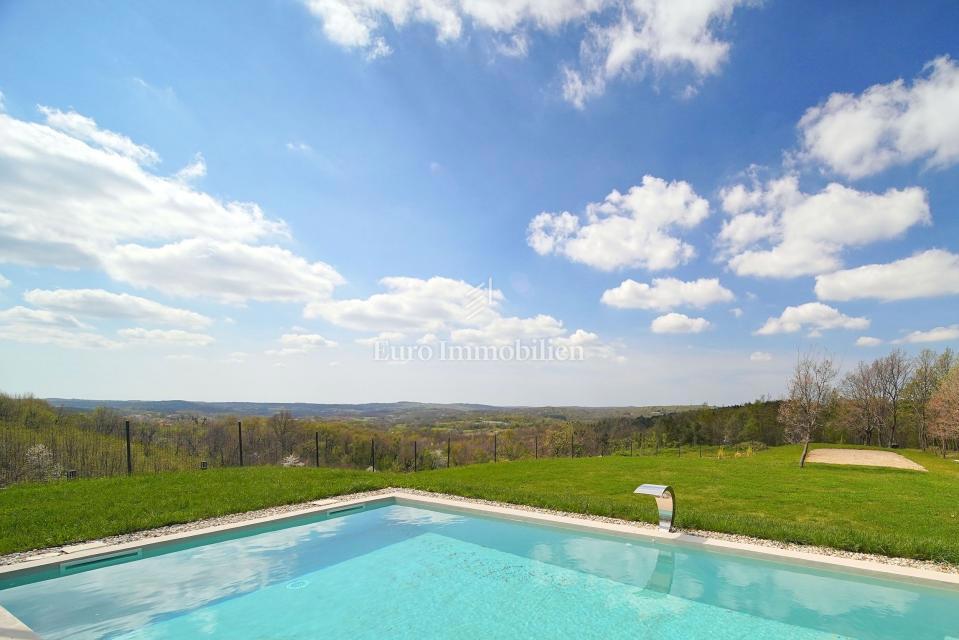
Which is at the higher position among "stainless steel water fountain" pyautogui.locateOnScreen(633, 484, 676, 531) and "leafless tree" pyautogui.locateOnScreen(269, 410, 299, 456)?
"stainless steel water fountain" pyautogui.locateOnScreen(633, 484, 676, 531)

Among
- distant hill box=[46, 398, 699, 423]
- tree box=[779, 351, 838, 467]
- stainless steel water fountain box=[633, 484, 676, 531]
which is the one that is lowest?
distant hill box=[46, 398, 699, 423]

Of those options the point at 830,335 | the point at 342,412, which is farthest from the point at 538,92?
the point at 342,412

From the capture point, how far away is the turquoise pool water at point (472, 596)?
3.99 meters

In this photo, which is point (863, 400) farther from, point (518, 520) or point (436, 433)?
point (518, 520)

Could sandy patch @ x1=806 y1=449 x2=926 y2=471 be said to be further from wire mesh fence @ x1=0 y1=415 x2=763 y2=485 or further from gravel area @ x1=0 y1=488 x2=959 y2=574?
gravel area @ x1=0 y1=488 x2=959 y2=574

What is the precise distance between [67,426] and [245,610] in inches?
679

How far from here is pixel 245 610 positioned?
14.4ft

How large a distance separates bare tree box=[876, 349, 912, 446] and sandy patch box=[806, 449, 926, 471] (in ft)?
36.2

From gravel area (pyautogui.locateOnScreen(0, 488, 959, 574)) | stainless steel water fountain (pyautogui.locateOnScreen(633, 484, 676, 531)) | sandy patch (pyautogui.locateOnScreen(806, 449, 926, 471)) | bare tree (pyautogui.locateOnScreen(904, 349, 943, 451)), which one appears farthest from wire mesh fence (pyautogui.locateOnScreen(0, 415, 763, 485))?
bare tree (pyautogui.locateOnScreen(904, 349, 943, 451))

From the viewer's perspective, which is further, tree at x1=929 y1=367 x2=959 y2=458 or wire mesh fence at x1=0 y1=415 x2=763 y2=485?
tree at x1=929 y1=367 x2=959 y2=458

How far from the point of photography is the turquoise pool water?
3994 mm

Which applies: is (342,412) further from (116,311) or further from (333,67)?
(333,67)

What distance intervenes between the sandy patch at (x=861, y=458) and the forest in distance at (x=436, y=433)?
1234 mm

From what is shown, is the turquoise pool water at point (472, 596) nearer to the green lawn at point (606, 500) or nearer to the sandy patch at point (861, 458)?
the green lawn at point (606, 500)
